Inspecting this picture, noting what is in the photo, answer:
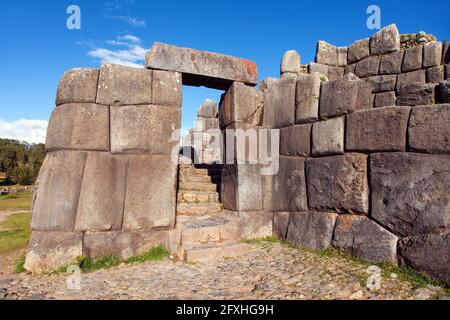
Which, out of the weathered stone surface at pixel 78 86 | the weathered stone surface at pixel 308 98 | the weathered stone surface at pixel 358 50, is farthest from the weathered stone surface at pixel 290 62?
the weathered stone surface at pixel 78 86

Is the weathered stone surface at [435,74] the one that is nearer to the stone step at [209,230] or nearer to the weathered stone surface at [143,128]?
the stone step at [209,230]

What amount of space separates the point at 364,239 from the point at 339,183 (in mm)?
795

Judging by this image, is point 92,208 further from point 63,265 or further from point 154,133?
point 154,133

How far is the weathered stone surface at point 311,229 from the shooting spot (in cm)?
413

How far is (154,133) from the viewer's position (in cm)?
455

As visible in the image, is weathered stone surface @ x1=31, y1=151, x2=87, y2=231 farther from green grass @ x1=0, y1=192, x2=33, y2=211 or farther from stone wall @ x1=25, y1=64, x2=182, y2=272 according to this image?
green grass @ x1=0, y1=192, x2=33, y2=211

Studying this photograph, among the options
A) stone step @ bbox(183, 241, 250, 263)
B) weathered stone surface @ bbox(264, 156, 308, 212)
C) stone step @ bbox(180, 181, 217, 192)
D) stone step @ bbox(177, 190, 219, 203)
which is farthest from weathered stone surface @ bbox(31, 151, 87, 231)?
weathered stone surface @ bbox(264, 156, 308, 212)

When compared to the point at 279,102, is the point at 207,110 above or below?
above

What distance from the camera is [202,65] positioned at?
4980 millimetres

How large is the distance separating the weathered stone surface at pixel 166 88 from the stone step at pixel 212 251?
88.1 inches

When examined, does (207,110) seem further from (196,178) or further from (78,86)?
(78,86)

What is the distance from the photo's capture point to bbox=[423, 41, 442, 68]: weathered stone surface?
628 centimetres

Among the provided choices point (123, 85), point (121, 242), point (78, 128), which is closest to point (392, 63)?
point (123, 85)
